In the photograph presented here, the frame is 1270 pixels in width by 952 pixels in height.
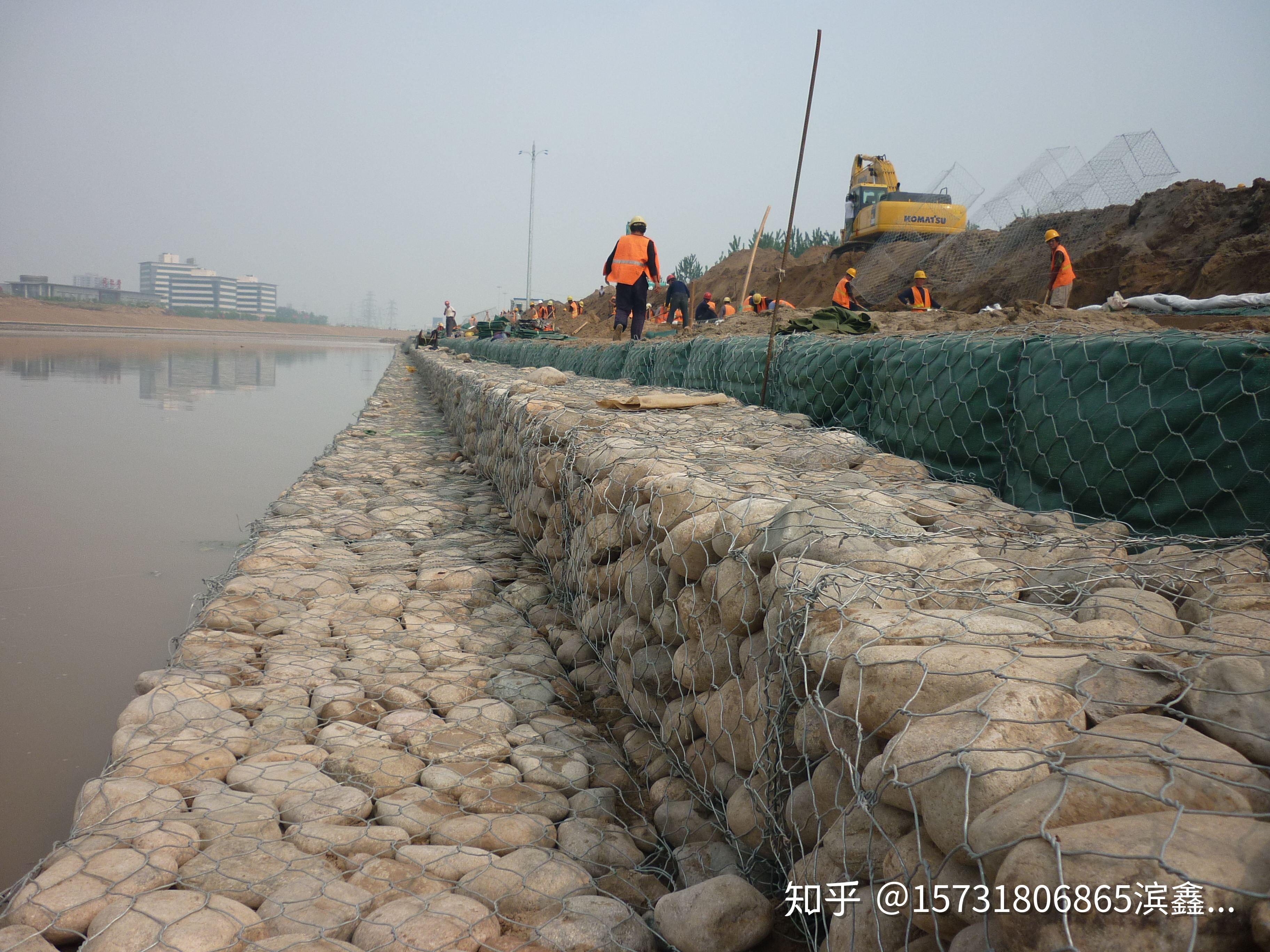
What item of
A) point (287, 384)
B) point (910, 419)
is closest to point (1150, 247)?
point (910, 419)

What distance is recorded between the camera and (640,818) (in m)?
1.87

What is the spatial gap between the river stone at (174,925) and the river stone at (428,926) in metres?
0.18

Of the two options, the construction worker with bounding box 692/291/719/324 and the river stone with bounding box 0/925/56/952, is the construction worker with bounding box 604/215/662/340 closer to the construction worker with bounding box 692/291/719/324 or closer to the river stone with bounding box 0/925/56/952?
the construction worker with bounding box 692/291/719/324

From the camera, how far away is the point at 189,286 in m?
112

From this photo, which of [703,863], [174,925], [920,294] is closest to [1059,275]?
[920,294]

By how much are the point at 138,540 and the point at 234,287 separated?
5108 inches

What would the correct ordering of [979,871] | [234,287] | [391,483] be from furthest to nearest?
[234,287] < [391,483] < [979,871]

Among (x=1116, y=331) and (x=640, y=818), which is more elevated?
(x=1116, y=331)

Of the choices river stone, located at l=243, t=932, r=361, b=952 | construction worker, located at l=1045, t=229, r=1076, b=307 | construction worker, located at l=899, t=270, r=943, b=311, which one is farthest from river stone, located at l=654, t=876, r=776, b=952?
construction worker, located at l=899, t=270, r=943, b=311

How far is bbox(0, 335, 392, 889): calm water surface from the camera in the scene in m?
2.35

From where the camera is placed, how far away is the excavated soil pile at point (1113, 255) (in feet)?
33.7

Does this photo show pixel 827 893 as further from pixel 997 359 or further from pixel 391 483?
pixel 391 483

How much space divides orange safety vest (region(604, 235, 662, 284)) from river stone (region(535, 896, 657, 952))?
306 inches

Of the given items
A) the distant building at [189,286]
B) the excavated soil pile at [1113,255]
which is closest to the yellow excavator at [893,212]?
the excavated soil pile at [1113,255]
